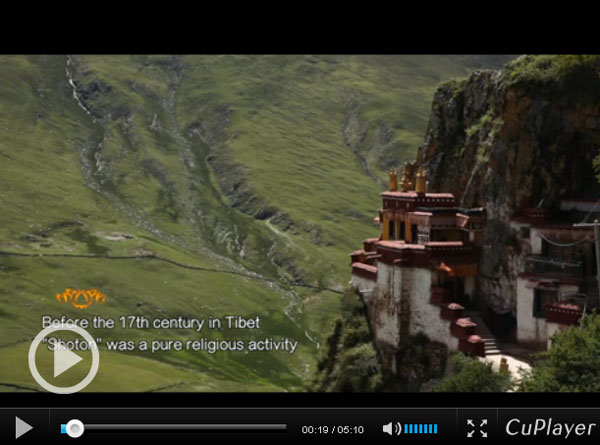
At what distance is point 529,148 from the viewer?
108 ft

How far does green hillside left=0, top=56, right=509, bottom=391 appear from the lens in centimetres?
6638

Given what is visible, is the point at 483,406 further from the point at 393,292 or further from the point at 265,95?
the point at 265,95

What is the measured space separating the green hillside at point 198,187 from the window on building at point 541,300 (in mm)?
20704

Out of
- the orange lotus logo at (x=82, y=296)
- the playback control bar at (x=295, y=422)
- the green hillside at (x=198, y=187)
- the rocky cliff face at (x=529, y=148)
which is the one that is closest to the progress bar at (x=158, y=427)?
the playback control bar at (x=295, y=422)

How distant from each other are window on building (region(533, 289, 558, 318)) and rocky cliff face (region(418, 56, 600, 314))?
2.30 meters

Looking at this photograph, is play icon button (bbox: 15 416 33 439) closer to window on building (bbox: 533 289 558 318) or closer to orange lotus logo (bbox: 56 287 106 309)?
window on building (bbox: 533 289 558 318)

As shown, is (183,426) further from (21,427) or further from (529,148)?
(529,148)

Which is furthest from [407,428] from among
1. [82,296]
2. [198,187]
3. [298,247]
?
[198,187]

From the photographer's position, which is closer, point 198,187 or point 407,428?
point 407,428

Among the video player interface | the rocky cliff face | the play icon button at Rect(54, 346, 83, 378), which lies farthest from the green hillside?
the rocky cliff face

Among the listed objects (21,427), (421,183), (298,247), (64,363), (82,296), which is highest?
(298,247)

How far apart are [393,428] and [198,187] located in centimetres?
10927
